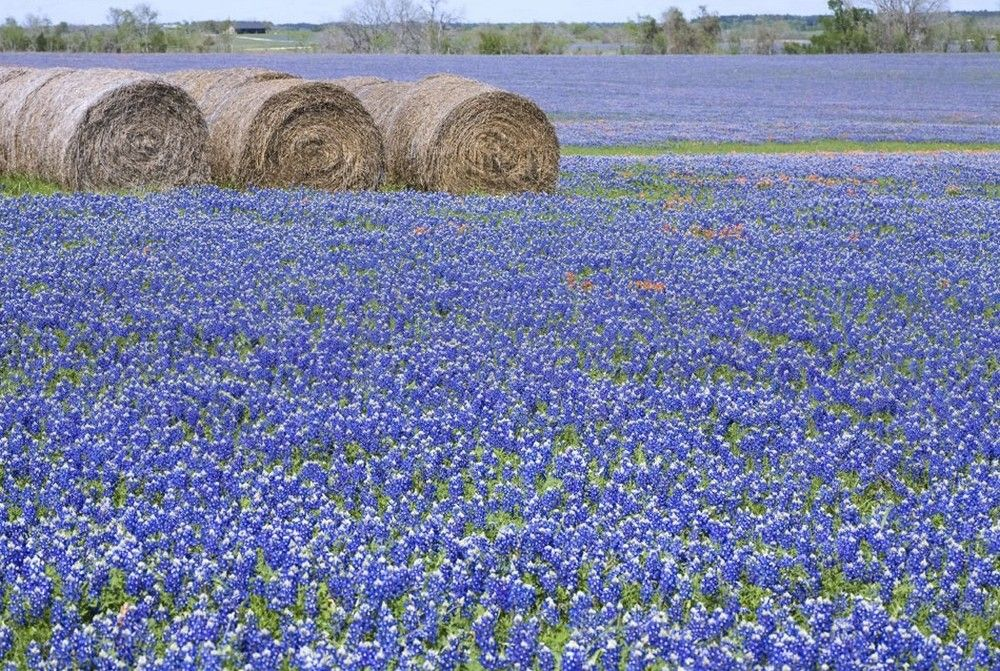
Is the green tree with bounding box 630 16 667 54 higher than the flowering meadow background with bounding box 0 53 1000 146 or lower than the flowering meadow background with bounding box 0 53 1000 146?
higher

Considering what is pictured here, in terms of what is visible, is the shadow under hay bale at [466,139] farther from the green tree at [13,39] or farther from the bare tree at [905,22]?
the bare tree at [905,22]

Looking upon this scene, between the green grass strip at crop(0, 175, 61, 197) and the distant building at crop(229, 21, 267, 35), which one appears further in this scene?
the distant building at crop(229, 21, 267, 35)

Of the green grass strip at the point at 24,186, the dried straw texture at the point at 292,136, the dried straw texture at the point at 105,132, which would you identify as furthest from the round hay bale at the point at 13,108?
the dried straw texture at the point at 292,136

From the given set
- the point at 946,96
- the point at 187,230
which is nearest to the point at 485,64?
the point at 946,96

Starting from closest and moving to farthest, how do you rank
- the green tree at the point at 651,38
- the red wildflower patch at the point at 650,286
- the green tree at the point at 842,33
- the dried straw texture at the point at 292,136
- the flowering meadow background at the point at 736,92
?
1. the red wildflower patch at the point at 650,286
2. the dried straw texture at the point at 292,136
3. the flowering meadow background at the point at 736,92
4. the green tree at the point at 842,33
5. the green tree at the point at 651,38

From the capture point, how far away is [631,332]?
966 cm

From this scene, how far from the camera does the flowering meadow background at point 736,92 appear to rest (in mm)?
35844

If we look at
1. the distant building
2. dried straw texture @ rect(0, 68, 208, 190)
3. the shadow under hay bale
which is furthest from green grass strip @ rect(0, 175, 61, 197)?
the distant building

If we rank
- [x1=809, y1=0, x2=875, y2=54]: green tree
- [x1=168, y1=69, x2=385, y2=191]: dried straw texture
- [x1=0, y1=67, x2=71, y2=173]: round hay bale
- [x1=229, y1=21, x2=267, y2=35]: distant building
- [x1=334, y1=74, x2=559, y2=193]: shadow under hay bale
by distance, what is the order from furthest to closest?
[x1=229, y1=21, x2=267, y2=35]: distant building < [x1=809, y1=0, x2=875, y2=54]: green tree < [x1=334, y1=74, x2=559, y2=193]: shadow under hay bale < [x1=0, y1=67, x2=71, y2=173]: round hay bale < [x1=168, y1=69, x2=385, y2=191]: dried straw texture

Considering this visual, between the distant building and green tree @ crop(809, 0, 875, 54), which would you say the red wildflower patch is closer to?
green tree @ crop(809, 0, 875, 54)

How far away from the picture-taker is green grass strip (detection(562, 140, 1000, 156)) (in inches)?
1148

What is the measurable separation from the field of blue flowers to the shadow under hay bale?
4276mm

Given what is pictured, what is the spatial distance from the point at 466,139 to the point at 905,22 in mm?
101322

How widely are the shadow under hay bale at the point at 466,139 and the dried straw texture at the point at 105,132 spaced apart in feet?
9.83
